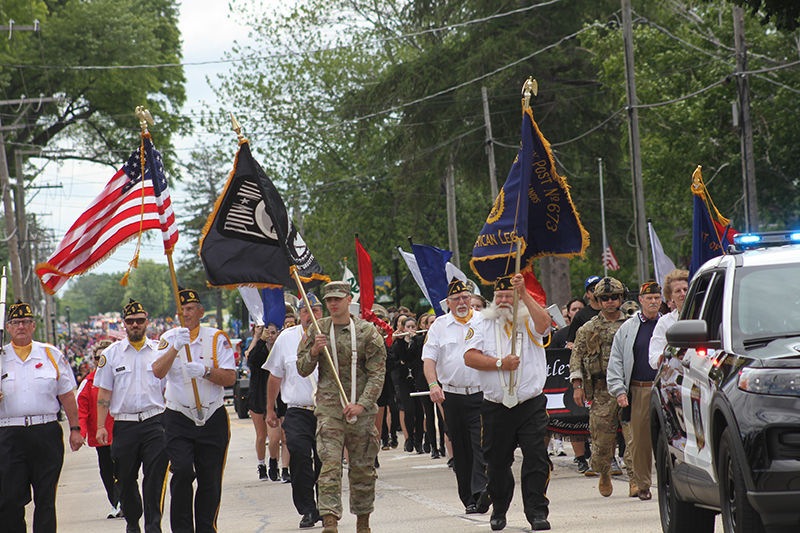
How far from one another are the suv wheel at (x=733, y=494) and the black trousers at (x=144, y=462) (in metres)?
5.03

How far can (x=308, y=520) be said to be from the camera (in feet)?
33.7

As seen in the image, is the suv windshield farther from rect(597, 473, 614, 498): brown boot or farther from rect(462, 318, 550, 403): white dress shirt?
rect(597, 473, 614, 498): brown boot

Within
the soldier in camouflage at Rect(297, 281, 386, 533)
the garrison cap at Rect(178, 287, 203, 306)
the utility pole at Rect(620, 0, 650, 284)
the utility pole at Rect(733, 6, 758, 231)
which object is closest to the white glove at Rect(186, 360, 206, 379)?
the garrison cap at Rect(178, 287, 203, 306)

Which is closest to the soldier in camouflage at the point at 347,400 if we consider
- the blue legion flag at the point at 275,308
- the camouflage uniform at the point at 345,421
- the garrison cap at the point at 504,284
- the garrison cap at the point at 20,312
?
the camouflage uniform at the point at 345,421

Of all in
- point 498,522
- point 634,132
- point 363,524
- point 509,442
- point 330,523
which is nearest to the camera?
point 330,523

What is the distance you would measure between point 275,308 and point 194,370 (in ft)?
23.1

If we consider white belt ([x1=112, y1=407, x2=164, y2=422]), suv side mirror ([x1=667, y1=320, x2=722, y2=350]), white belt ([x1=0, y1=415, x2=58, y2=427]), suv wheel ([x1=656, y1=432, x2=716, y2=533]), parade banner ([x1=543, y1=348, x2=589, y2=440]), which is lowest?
suv wheel ([x1=656, y1=432, x2=716, y2=533])

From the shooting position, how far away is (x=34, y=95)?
45.8 m

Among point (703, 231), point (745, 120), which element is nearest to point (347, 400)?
point (703, 231)

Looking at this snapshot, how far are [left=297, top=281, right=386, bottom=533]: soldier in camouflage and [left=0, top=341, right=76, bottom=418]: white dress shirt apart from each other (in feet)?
6.81

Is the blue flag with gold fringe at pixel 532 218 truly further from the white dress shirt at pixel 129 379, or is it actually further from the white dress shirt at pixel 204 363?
the white dress shirt at pixel 129 379

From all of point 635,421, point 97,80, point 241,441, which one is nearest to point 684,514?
point 635,421

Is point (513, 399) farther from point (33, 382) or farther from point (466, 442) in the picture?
point (33, 382)

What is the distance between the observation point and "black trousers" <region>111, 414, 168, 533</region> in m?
9.38
